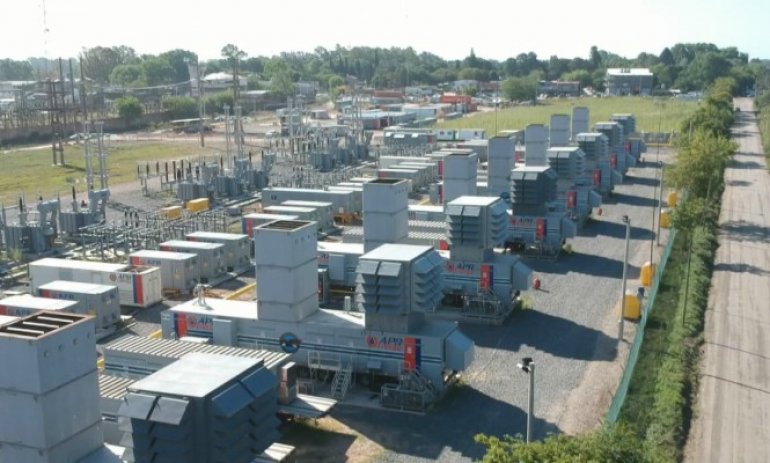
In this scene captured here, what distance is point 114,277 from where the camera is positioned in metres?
28.6

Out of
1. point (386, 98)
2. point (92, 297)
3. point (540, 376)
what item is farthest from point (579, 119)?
point (386, 98)

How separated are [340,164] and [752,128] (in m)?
54.8

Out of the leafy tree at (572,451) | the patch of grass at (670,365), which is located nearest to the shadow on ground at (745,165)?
the patch of grass at (670,365)

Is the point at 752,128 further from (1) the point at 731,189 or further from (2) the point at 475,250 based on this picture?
(2) the point at 475,250

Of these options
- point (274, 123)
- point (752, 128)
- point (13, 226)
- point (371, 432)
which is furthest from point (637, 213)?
point (274, 123)

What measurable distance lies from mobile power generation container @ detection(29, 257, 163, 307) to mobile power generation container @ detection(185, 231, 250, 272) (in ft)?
12.6

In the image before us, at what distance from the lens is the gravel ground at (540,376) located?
18484 millimetres

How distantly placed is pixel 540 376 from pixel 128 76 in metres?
158

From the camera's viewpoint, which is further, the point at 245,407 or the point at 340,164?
the point at 340,164

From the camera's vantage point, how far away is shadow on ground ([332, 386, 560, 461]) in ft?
58.8

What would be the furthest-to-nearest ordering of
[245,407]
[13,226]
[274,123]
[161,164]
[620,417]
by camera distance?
1. [274,123]
2. [161,164]
3. [13,226]
4. [620,417]
5. [245,407]

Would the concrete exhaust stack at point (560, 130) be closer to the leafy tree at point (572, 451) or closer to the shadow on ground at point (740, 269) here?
the shadow on ground at point (740, 269)

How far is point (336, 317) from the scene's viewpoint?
21438 millimetres

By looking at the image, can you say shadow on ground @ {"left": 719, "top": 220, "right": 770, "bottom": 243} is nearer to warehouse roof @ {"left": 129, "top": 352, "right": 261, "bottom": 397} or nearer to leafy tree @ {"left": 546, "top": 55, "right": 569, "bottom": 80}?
warehouse roof @ {"left": 129, "top": 352, "right": 261, "bottom": 397}
